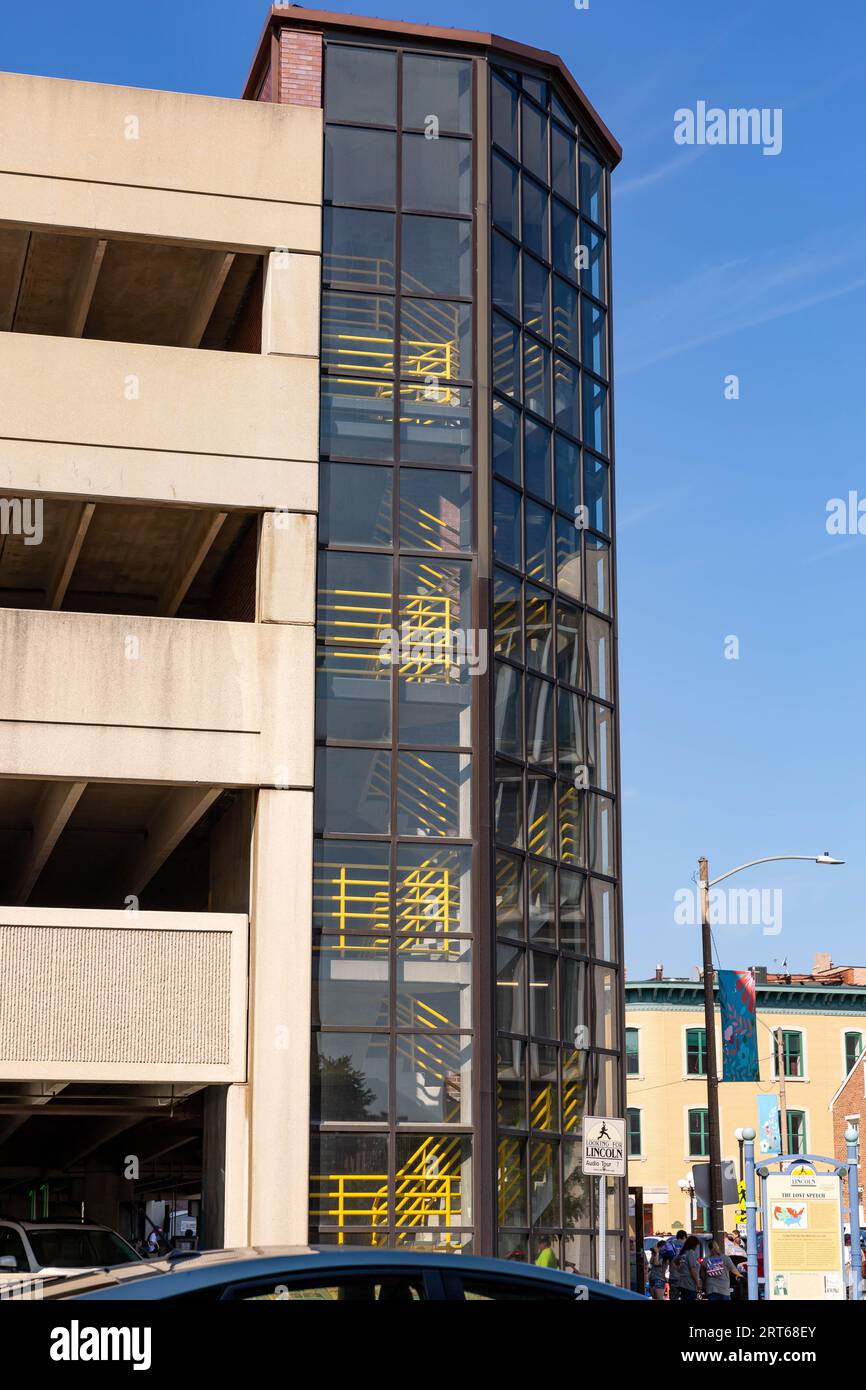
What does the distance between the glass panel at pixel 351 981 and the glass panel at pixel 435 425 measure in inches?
249

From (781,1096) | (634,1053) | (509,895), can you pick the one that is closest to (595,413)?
(509,895)

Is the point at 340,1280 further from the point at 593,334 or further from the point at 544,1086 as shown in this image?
the point at 593,334

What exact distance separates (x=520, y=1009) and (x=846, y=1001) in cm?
4772

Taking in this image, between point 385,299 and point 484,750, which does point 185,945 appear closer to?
point 484,750

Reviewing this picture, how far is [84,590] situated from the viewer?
26.6 meters

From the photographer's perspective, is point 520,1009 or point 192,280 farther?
point 192,280

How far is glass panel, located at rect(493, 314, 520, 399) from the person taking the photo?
22.6 metres

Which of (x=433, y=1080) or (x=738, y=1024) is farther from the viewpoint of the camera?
(x=738, y=1024)

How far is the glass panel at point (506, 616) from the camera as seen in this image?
857 inches

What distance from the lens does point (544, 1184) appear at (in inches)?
813

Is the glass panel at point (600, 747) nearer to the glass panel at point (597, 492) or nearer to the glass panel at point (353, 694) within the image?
the glass panel at point (597, 492)

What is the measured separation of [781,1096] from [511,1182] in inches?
1572

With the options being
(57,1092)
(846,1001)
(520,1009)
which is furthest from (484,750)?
(846,1001)

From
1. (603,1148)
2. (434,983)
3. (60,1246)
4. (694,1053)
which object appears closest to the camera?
(60,1246)
